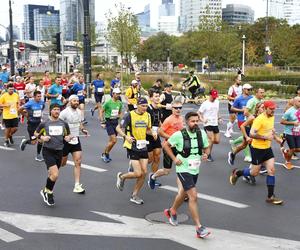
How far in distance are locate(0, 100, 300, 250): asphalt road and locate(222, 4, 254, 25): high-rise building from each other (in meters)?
131

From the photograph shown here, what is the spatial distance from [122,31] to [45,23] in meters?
59.6

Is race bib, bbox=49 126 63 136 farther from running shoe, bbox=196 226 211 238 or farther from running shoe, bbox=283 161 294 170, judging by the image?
running shoe, bbox=283 161 294 170

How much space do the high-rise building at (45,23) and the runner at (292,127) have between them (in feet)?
208

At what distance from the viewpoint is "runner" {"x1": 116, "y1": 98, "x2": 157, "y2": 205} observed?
8.07m

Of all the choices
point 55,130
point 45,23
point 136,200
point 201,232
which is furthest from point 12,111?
point 45,23

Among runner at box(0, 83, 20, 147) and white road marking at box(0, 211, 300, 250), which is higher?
runner at box(0, 83, 20, 147)

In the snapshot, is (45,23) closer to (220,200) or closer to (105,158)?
(105,158)

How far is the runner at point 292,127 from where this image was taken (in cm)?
1066

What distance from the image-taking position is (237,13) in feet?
497

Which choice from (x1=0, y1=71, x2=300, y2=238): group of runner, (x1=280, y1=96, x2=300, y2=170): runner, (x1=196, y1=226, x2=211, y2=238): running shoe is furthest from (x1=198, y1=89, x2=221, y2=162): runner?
(x1=196, y1=226, x2=211, y2=238): running shoe

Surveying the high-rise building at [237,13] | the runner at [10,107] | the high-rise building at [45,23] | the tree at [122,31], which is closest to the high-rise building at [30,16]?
the high-rise building at [45,23]

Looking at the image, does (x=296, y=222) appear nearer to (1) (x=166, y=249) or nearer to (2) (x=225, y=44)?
(1) (x=166, y=249)

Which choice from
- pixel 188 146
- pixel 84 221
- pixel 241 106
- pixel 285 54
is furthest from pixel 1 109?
pixel 285 54

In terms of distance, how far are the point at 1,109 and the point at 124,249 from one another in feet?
28.9
